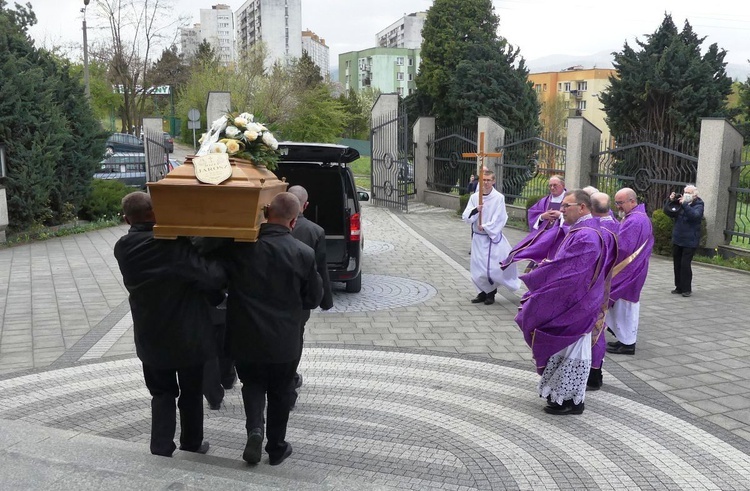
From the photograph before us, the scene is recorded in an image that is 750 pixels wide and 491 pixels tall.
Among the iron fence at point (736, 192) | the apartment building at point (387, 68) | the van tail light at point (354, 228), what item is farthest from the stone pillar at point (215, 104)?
the apartment building at point (387, 68)

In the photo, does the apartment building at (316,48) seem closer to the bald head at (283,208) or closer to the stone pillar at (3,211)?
the stone pillar at (3,211)

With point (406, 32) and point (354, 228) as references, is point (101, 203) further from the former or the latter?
point (406, 32)

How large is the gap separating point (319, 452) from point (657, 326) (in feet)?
16.9

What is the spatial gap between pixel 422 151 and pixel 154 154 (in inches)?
345

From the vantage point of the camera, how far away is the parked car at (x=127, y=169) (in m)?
24.4

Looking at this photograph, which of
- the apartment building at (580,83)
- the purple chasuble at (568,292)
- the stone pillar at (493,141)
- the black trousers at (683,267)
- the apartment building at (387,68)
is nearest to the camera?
the purple chasuble at (568,292)

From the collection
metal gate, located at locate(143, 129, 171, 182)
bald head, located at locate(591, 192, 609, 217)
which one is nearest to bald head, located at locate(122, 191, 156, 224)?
bald head, located at locate(591, 192, 609, 217)

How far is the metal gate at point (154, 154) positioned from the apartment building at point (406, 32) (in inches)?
3534

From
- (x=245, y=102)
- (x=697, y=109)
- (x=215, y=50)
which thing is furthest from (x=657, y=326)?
(x=215, y=50)

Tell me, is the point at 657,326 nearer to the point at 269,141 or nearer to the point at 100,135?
the point at 269,141

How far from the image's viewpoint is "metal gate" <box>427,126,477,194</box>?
22.2m

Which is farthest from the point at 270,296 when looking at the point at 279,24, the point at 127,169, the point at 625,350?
the point at 279,24

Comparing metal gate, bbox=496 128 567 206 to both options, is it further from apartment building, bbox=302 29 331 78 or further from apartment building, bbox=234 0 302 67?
apartment building, bbox=302 29 331 78

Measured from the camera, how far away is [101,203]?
18.9m
